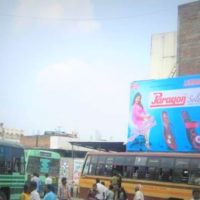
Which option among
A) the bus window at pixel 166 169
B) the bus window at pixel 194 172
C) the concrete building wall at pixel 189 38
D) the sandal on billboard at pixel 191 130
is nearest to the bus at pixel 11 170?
the bus window at pixel 166 169

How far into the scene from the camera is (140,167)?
24.1 m

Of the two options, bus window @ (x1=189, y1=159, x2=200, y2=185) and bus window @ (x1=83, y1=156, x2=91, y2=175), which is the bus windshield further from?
bus window @ (x1=189, y1=159, x2=200, y2=185)

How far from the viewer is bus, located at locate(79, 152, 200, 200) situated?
70.0ft

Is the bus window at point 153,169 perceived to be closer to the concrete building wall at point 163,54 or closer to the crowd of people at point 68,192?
the crowd of people at point 68,192

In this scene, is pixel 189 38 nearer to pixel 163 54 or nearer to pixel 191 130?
pixel 163 54

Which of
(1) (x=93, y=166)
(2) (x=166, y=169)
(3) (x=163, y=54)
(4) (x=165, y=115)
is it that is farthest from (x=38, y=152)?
(3) (x=163, y=54)

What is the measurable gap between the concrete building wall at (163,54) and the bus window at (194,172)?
1888 centimetres

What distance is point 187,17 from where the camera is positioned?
37688 millimetres

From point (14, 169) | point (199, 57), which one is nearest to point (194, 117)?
point (199, 57)

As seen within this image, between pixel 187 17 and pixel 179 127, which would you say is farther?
pixel 187 17

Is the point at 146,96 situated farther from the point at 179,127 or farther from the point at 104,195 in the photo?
Answer: the point at 104,195

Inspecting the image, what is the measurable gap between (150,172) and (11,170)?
6207 mm

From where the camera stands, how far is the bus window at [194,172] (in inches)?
822

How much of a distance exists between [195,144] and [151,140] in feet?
13.0
